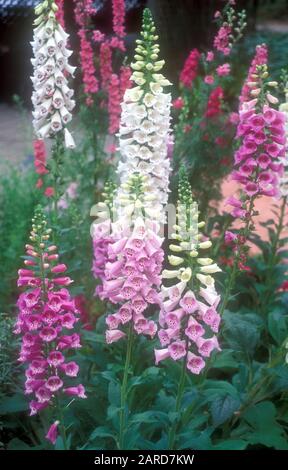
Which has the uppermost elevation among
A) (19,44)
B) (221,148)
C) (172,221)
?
(19,44)

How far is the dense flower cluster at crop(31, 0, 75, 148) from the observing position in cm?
373

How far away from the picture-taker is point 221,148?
5398 mm

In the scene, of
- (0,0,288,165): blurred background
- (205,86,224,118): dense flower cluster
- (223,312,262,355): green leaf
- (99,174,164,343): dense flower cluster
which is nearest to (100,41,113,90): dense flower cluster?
(205,86,224,118): dense flower cluster

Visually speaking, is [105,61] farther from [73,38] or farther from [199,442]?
[73,38]

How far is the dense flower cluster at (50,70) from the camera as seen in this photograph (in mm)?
3732

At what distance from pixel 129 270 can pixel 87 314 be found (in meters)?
1.95

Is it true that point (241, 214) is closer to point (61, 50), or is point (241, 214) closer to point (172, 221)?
point (172, 221)

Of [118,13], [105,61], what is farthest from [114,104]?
[118,13]

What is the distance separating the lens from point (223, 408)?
3123 mm

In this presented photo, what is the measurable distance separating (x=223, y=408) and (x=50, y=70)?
203 centimetres
